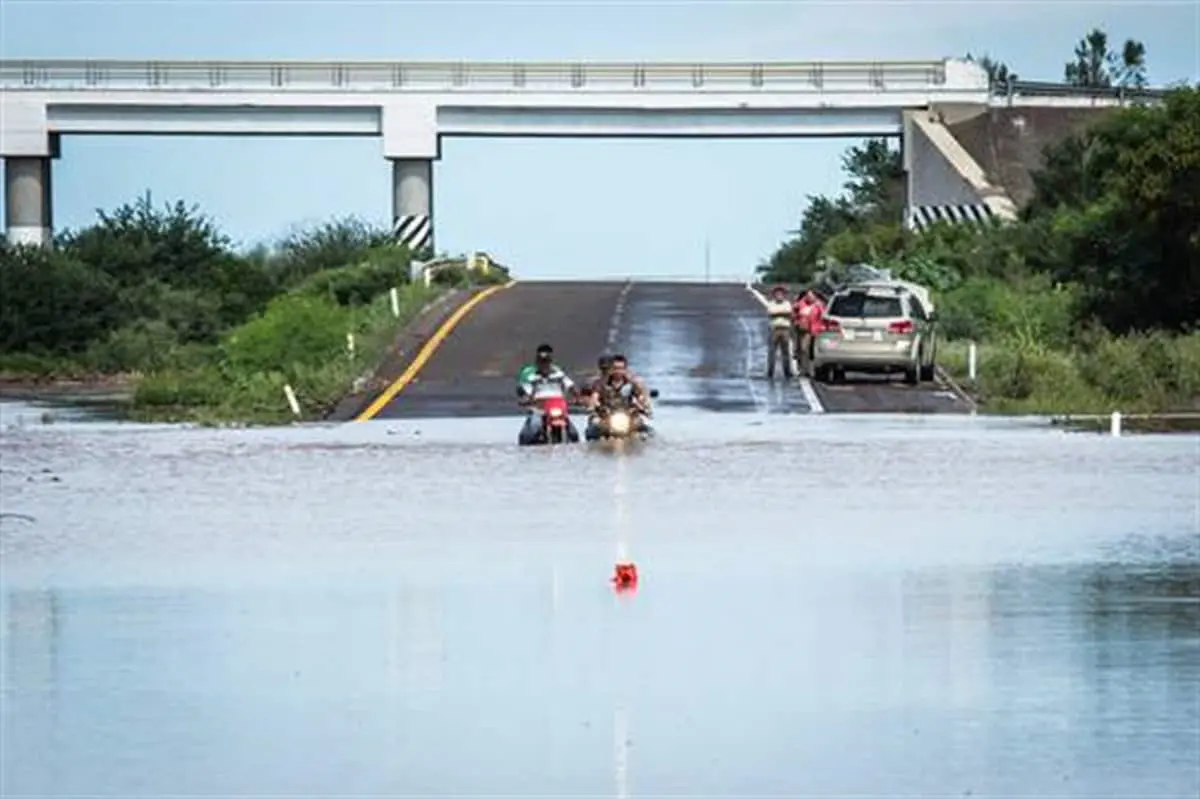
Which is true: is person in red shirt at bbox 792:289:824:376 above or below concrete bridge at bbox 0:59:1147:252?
below

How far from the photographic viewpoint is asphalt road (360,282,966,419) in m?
48.3

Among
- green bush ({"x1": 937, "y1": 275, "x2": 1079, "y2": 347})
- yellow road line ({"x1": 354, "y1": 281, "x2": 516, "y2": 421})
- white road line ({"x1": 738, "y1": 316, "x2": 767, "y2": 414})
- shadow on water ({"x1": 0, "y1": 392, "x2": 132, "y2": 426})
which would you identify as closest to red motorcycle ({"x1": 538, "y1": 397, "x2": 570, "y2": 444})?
yellow road line ({"x1": 354, "y1": 281, "x2": 516, "y2": 421})

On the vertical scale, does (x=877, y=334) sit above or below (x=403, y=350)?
above

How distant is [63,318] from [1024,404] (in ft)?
97.9

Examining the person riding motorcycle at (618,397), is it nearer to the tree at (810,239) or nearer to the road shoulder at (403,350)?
the road shoulder at (403,350)

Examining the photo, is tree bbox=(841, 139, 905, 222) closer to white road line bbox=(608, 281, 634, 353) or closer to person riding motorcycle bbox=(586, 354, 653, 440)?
white road line bbox=(608, 281, 634, 353)

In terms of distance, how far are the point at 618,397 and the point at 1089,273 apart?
81.7 feet

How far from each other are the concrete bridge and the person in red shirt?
33.0m

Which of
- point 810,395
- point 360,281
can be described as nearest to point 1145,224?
point 810,395

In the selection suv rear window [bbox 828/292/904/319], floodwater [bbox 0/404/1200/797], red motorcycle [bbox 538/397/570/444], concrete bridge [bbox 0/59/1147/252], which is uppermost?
concrete bridge [bbox 0/59/1147/252]

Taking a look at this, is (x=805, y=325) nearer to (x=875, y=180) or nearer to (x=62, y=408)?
(x=62, y=408)

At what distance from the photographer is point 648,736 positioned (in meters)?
14.4

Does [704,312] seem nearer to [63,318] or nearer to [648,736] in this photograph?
[63,318]

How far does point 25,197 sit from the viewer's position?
90.2 meters
